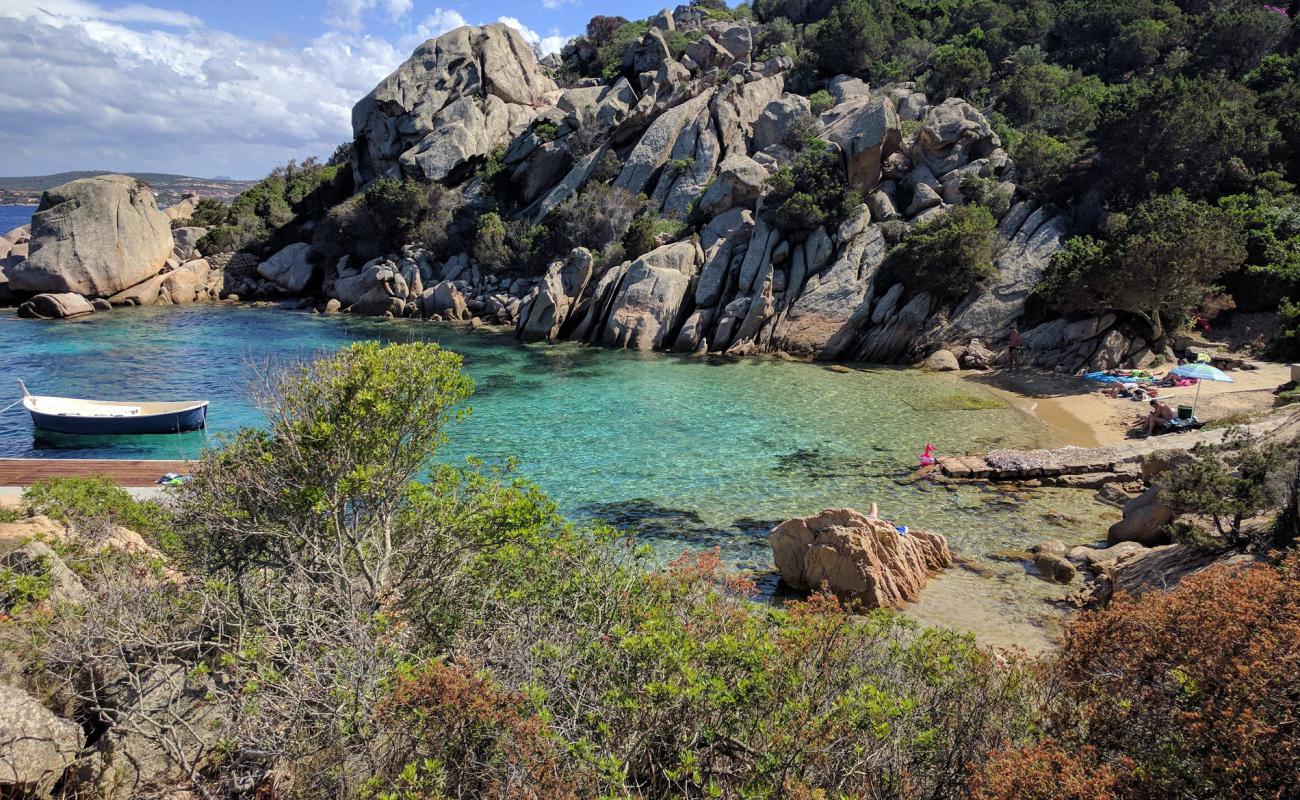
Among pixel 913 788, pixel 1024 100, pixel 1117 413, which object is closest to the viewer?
pixel 913 788

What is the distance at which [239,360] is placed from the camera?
3891 centimetres

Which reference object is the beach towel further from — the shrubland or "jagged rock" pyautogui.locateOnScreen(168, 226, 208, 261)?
"jagged rock" pyautogui.locateOnScreen(168, 226, 208, 261)

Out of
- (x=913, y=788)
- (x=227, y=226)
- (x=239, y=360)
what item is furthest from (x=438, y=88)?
(x=913, y=788)

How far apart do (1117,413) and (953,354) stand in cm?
1088

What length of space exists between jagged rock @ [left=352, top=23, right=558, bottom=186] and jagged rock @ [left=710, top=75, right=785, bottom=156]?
2212cm

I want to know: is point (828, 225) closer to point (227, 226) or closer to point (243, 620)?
point (243, 620)

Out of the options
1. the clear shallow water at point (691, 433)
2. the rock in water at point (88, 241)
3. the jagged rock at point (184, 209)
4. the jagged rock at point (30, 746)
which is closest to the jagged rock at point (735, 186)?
the clear shallow water at point (691, 433)

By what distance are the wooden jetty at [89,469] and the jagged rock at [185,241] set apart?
50840 millimetres

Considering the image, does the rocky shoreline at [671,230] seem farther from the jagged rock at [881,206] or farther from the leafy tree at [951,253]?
the leafy tree at [951,253]

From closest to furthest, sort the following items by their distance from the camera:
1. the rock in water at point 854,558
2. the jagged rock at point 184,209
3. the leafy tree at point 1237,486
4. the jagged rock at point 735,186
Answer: the leafy tree at point 1237,486
the rock in water at point 854,558
the jagged rock at point 735,186
the jagged rock at point 184,209

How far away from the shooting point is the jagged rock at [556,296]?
46.6 meters

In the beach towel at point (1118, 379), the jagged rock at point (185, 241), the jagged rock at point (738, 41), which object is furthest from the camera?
the jagged rock at point (185, 241)

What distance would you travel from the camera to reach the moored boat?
25984 mm

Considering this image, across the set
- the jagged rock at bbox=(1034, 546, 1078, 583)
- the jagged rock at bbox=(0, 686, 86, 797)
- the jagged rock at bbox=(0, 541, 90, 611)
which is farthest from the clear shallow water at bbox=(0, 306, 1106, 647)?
the jagged rock at bbox=(0, 686, 86, 797)
